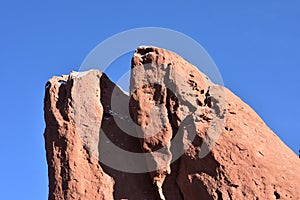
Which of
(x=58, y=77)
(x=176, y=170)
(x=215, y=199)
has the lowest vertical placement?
(x=215, y=199)

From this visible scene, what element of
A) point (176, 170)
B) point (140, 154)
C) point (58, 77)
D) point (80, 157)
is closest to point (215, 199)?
point (176, 170)

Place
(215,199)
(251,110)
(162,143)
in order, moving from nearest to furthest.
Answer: (215,199), (162,143), (251,110)

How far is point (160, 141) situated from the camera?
59.7 feet

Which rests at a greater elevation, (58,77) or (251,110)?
(58,77)

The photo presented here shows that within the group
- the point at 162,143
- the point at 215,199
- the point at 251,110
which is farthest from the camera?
the point at 251,110

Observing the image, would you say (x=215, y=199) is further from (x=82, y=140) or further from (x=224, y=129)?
(x=82, y=140)

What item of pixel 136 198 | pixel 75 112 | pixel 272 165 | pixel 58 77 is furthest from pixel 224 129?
pixel 58 77

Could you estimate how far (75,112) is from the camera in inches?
750

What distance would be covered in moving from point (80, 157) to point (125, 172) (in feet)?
4.86

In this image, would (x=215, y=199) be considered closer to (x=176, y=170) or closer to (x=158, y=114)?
(x=176, y=170)

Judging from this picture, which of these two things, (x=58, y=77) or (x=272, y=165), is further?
(x=58, y=77)

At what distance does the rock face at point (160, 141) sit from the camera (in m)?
17.4

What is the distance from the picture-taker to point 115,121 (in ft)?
64.0

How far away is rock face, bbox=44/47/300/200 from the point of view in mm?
17375
